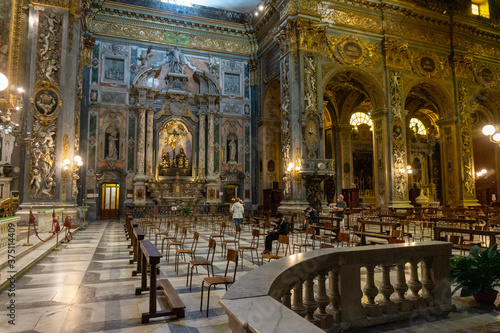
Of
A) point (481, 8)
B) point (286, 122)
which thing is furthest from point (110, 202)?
point (481, 8)

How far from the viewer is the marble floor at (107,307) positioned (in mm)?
4004

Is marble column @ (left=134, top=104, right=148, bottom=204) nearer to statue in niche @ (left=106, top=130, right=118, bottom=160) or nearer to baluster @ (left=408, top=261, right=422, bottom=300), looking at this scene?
statue in niche @ (left=106, top=130, right=118, bottom=160)

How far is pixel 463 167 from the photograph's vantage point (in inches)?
903

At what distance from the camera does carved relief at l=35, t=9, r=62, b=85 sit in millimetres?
14094

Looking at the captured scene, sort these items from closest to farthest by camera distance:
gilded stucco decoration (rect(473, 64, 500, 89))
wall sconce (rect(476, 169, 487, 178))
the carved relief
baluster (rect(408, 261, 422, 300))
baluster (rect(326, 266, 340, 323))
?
baluster (rect(326, 266, 340, 323))
baluster (rect(408, 261, 422, 300))
the carved relief
gilded stucco decoration (rect(473, 64, 500, 89))
wall sconce (rect(476, 169, 487, 178))

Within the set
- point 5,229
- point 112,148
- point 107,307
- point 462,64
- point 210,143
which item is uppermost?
point 462,64

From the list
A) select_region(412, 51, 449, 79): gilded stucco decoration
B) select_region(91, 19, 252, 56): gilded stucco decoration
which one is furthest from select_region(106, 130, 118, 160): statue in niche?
select_region(412, 51, 449, 79): gilded stucco decoration

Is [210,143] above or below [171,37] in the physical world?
below

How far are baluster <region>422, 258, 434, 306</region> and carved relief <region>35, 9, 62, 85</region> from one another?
1516cm

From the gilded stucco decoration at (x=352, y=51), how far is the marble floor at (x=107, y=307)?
55.6 ft

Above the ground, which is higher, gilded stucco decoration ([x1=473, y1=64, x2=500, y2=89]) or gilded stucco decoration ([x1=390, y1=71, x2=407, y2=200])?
gilded stucco decoration ([x1=473, y1=64, x2=500, y2=89])

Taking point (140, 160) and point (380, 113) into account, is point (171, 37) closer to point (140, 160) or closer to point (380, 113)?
point (140, 160)

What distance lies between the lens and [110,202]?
22.1 m

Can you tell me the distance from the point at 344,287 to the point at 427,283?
4.70 ft
